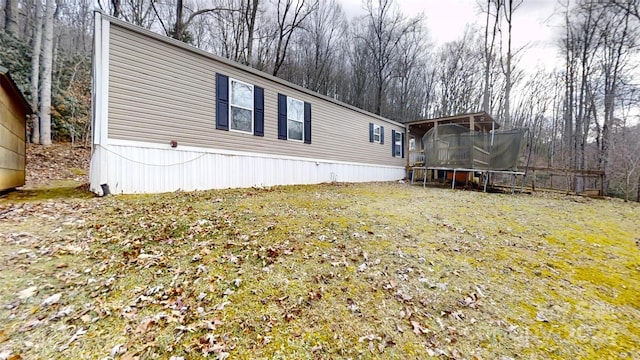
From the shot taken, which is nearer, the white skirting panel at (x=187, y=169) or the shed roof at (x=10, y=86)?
the shed roof at (x=10, y=86)

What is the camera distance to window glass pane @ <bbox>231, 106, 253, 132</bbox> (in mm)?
7754

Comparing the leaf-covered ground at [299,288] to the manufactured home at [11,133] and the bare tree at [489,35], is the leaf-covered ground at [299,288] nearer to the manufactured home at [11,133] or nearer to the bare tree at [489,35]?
the manufactured home at [11,133]

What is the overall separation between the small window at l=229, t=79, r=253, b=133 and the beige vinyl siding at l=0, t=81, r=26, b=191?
4.54m

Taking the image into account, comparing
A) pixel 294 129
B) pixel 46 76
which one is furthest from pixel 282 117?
pixel 46 76

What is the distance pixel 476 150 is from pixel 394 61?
1436 cm

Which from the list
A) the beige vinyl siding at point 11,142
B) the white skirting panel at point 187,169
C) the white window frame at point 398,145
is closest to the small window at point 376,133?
the white window frame at point 398,145

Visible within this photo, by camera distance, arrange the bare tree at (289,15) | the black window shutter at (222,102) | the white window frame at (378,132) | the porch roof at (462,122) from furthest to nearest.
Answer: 1. the bare tree at (289,15)
2. the white window frame at (378,132)
3. the porch roof at (462,122)
4. the black window shutter at (222,102)

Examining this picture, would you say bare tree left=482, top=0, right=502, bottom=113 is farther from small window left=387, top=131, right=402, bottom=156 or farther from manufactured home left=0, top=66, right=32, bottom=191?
manufactured home left=0, top=66, right=32, bottom=191

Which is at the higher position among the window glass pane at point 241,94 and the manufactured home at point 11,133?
the window glass pane at point 241,94

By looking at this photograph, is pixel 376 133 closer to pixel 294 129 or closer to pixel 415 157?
pixel 415 157

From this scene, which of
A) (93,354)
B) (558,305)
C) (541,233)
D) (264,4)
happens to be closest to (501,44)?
(264,4)

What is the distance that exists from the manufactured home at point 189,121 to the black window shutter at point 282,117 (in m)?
0.04

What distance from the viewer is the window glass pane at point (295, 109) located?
9.48 m

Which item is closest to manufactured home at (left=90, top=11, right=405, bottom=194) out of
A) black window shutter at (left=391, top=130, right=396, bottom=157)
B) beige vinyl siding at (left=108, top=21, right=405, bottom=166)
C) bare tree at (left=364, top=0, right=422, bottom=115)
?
beige vinyl siding at (left=108, top=21, right=405, bottom=166)
